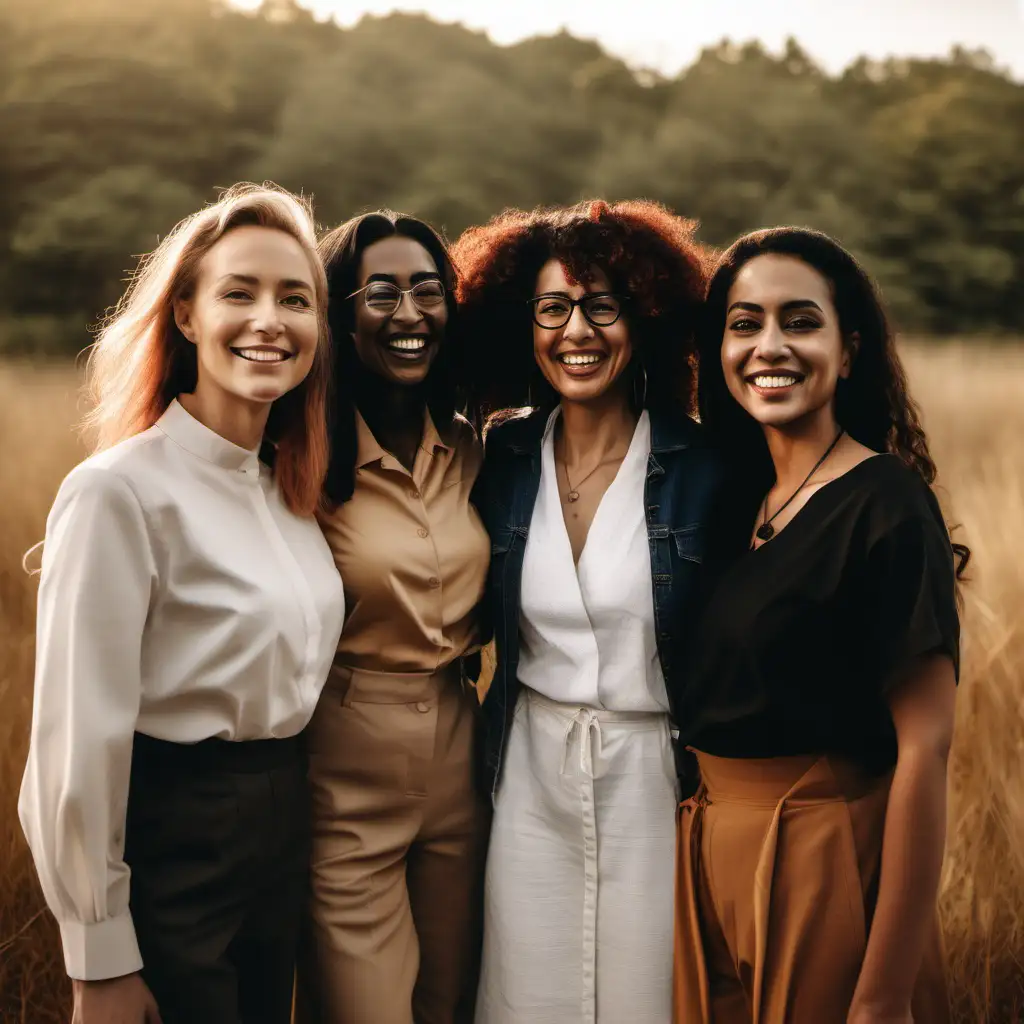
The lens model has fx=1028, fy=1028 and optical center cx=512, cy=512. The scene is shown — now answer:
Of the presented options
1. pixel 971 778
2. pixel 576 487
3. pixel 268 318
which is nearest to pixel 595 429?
pixel 576 487

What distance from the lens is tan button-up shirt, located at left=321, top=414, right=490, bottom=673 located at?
2.47m

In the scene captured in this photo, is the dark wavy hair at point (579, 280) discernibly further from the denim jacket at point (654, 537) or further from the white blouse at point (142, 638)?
the white blouse at point (142, 638)

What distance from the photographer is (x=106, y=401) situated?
7.36 feet

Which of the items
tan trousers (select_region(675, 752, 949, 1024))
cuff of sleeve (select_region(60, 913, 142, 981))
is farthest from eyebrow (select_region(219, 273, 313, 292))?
tan trousers (select_region(675, 752, 949, 1024))

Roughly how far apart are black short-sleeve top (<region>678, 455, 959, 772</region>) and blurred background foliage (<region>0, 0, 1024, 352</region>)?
57.0 ft

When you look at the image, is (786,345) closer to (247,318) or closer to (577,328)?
(577,328)

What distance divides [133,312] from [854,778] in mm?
1799

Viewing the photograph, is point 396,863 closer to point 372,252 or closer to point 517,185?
point 372,252

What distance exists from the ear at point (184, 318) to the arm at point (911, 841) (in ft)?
5.30

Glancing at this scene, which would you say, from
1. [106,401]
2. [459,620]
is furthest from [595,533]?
[106,401]

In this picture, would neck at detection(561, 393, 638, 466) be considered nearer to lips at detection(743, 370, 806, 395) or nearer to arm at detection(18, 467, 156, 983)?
lips at detection(743, 370, 806, 395)

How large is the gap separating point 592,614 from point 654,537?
242 millimetres

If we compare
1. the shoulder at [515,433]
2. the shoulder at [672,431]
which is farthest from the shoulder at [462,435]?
the shoulder at [672,431]

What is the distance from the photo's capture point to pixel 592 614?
8.06 ft
